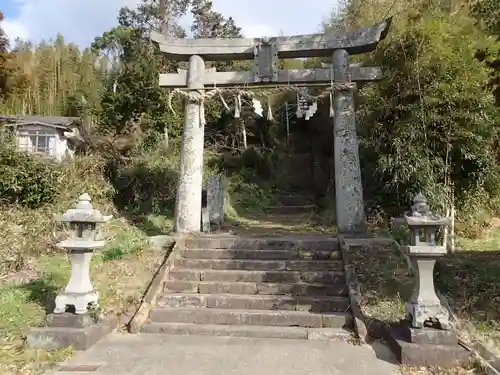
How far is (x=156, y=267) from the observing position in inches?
265

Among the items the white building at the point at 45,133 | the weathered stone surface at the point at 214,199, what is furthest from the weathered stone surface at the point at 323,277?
the white building at the point at 45,133

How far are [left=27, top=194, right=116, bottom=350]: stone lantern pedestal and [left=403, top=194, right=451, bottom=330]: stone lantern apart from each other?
3610mm

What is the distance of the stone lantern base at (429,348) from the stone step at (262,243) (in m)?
2.57

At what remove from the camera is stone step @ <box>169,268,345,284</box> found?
20.6 ft

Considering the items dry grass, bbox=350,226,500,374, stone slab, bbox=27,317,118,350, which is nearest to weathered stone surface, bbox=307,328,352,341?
dry grass, bbox=350,226,500,374

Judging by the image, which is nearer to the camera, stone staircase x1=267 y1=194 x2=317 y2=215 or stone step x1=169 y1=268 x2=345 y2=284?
stone step x1=169 y1=268 x2=345 y2=284

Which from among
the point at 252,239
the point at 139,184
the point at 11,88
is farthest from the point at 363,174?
the point at 11,88

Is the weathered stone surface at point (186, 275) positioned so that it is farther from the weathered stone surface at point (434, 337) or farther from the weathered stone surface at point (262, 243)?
the weathered stone surface at point (434, 337)

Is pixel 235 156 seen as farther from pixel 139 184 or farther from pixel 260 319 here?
pixel 260 319

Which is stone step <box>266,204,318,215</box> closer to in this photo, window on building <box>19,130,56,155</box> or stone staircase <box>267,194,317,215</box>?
stone staircase <box>267,194,317,215</box>

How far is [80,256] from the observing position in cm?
511

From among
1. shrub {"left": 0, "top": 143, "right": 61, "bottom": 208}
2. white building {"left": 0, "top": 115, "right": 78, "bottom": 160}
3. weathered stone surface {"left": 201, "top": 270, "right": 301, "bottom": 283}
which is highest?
white building {"left": 0, "top": 115, "right": 78, "bottom": 160}

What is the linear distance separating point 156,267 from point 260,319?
6.74ft

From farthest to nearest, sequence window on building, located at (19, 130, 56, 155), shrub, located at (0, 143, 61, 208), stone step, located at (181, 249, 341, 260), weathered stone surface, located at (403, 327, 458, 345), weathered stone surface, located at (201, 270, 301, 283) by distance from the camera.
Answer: window on building, located at (19, 130, 56, 155) → shrub, located at (0, 143, 61, 208) → stone step, located at (181, 249, 341, 260) → weathered stone surface, located at (201, 270, 301, 283) → weathered stone surface, located at (403, 327, 458, 345)
